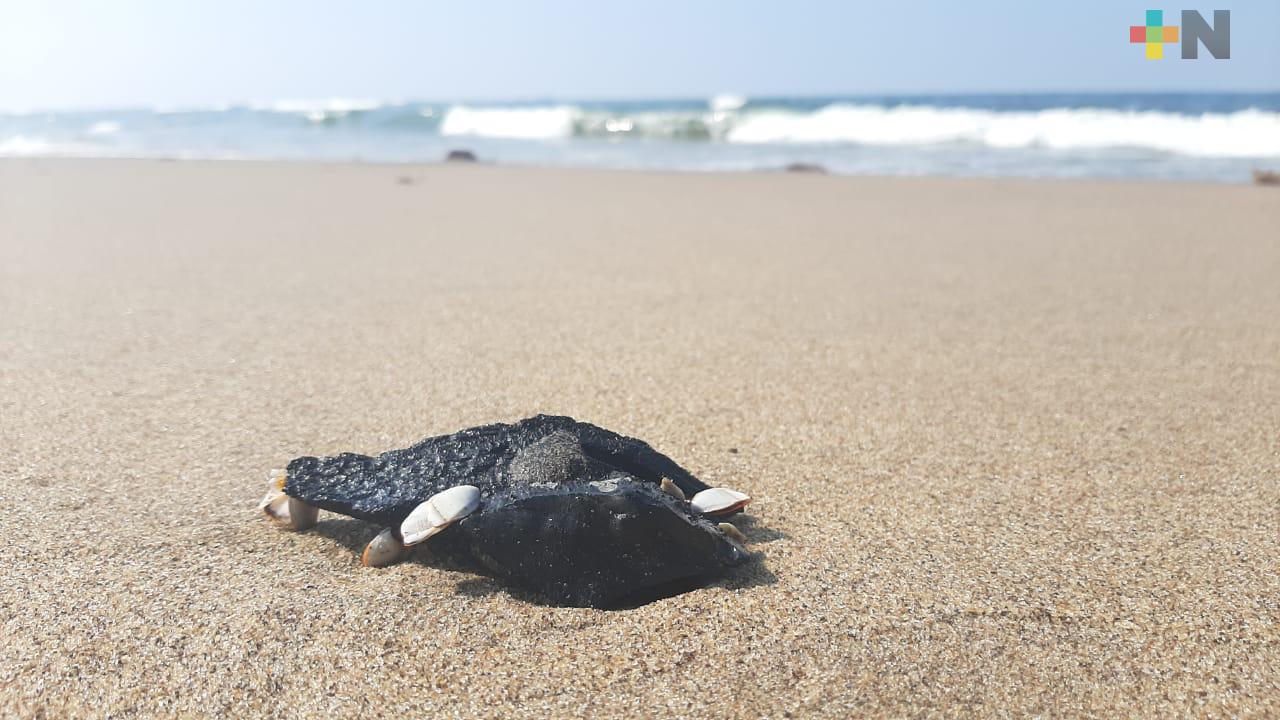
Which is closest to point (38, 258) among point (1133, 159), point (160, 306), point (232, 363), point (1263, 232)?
point (160, 306)

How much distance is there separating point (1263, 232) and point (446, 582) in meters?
6.78

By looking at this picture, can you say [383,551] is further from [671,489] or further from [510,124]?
[510,124]

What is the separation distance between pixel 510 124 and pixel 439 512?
27.4 m

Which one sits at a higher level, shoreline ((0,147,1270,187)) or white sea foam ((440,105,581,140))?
white sea foam ((440,105,581,140))

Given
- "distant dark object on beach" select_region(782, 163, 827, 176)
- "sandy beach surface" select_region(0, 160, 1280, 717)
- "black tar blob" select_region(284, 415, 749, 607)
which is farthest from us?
"distant dark object on beach" select_region(782, 163, 827, 176)

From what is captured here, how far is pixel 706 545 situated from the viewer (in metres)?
1.86

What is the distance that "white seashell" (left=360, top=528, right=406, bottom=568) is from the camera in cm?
194

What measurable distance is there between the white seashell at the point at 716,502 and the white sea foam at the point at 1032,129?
631 inches

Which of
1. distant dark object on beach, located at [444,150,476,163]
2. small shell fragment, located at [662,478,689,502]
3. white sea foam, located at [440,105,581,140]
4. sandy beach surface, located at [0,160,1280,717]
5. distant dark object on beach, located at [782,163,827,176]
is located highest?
white sea foam, located at [440,105,581,140]

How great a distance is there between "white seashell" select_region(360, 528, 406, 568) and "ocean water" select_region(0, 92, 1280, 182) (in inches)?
447

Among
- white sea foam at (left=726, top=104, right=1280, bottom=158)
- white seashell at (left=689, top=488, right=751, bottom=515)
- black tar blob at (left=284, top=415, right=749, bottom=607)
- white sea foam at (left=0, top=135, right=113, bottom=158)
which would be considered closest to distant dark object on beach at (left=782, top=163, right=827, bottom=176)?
white sea foam at (left=726, top=104, right=1280, bottom=158)

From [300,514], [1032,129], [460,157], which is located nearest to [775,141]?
[1032,129]

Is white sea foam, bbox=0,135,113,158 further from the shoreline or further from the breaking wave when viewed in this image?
the breaking wave

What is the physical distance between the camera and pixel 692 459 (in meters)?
2.63
